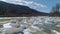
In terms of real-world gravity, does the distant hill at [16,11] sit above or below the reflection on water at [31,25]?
above

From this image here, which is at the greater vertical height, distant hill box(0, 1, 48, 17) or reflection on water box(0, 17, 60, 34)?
distant hill box(0, 1, 48, 17)

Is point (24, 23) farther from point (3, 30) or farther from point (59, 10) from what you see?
point (59, 10)

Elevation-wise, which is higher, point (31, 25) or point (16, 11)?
point (16, 11)

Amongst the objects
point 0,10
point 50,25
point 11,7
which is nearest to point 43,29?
point 50,25
